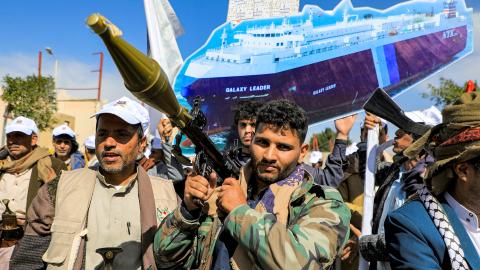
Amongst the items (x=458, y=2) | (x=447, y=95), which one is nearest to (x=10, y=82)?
(x=447, y=95)

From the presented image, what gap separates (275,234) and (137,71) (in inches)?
34.0

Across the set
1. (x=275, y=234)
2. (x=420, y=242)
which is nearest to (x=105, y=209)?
(x=275, y=234)

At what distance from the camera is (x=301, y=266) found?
75.6 inches

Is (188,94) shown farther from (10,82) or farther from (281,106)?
(10,82)

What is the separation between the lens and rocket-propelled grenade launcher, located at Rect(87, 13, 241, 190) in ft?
5.62

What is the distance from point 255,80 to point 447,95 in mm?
15966

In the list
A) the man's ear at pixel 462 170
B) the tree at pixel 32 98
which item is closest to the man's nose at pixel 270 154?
the man's ear at pixel 462 170

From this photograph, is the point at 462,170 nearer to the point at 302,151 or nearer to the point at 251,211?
the point at 302,151

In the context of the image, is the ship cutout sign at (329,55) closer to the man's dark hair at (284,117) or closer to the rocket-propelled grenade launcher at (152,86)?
the man's dark hair at (284,117)

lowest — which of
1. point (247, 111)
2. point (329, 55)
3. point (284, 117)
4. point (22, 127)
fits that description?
point (22, 127)

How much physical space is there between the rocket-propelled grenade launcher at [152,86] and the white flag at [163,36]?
2646 millimetres

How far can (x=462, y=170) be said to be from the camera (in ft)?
6.60

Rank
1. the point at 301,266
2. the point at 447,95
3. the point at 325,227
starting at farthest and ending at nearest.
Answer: the point at 447,95
the point at 325,227
the point at 301,266

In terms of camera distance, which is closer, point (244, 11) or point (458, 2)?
point (458, 2)
